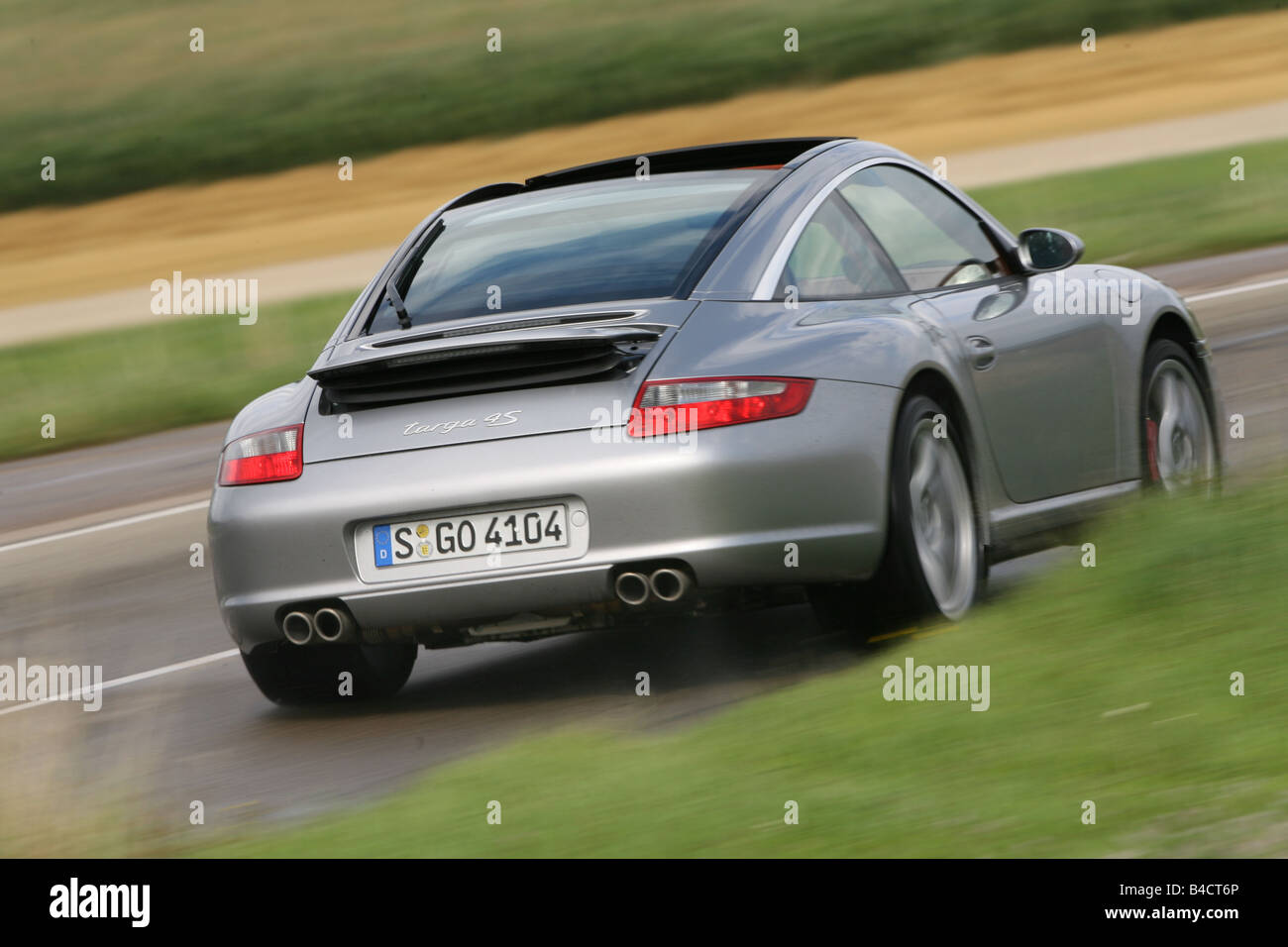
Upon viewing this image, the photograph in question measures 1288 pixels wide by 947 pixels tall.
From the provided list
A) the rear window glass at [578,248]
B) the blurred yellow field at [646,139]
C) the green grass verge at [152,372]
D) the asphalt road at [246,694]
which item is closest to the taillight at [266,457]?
the rear window glass at [578,248]

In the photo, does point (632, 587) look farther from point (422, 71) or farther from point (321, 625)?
point (422, 71)

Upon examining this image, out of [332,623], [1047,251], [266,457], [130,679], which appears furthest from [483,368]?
[130,679]

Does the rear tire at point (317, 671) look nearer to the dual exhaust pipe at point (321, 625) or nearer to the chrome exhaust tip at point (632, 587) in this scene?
the dual exhaust pipe at point (321, 625)

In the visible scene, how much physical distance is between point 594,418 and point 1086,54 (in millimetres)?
29959

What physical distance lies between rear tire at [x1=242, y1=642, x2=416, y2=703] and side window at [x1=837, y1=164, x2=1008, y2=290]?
2.11 m

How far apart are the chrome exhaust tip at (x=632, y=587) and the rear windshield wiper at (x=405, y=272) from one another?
3.95 ft

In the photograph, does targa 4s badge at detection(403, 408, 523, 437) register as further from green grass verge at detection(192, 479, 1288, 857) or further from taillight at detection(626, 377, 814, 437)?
green grass verge at detection(192, 479, 1288, 857)

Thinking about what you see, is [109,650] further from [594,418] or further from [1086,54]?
[1086,54]

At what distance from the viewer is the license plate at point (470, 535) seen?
5.69 m

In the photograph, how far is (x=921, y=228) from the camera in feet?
22.8

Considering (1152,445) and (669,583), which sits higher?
(1152,445)

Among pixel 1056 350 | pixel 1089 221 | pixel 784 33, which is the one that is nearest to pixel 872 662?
pixel 1056 350

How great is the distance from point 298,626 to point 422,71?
32807mm

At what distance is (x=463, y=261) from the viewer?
6.57 m
